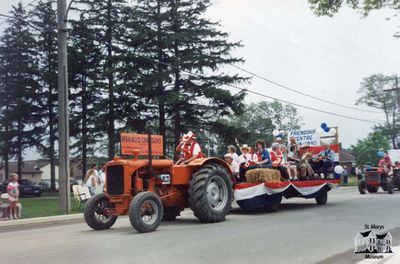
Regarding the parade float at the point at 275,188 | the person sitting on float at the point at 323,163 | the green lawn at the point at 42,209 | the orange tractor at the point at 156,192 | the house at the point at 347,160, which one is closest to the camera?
the orange tractor at the point at 156,192

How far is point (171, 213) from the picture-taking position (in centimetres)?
1302

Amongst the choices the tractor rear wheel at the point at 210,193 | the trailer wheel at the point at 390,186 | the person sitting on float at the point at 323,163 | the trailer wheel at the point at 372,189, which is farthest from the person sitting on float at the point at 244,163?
the trailer wheel at the point at 372,189

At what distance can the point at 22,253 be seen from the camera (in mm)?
8609

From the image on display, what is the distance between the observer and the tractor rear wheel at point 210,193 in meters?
11.5

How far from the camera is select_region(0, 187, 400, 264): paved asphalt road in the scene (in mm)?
7645

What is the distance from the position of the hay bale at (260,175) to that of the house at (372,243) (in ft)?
18.2

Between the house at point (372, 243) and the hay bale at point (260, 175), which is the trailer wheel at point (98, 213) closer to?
the hay bale at point (260, 175)

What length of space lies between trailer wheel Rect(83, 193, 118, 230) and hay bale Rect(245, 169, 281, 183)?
4.46 metres

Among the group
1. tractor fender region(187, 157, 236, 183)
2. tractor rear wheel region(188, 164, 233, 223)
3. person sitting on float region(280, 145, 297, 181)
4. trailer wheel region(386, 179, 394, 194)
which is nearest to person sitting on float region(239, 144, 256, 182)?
person sitting on float region(280, 145, 297, 181)

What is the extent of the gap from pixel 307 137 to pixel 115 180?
1045cm

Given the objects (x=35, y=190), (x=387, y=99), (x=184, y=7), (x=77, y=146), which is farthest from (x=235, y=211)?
(x=387, y=99)

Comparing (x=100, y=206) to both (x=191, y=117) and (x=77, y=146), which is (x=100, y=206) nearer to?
(x=191, y=117)

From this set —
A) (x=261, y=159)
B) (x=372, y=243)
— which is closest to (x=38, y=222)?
(x=261, y=159)

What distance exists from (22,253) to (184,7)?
28.5 metres
